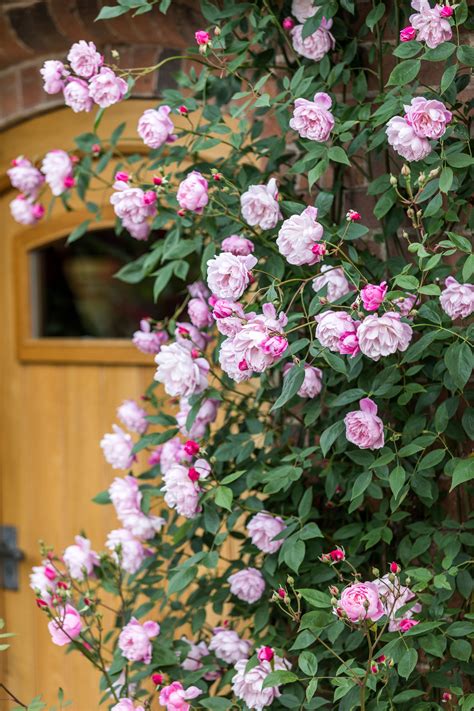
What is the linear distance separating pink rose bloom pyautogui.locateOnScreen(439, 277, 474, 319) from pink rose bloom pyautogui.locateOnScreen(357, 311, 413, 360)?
13 centimetres

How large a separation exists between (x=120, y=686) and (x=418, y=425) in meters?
0.87

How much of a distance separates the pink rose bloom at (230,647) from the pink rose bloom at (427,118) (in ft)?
3.48

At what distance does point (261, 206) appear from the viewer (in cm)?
177

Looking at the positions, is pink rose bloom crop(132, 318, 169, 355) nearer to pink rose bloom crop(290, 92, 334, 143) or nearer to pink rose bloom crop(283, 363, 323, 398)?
pink rose bloom crop(283, 363, 323, 398)

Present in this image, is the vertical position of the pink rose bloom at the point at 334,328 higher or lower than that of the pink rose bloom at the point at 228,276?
lower

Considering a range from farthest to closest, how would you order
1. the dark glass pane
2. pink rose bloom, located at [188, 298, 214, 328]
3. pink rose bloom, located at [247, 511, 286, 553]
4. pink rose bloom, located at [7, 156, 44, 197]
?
1. the dark glass pane
2. pink rose bloom, located at [7, 156, 44, 197]
3. pink rose bloom, located at [188, 298, 214, 328]
4. pink rose bloom, located at [247, 511, 286, 553]

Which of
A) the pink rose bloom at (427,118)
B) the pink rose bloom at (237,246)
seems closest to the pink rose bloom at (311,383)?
the pink rose bloom at (237,246)

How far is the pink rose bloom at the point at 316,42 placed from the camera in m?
1.86

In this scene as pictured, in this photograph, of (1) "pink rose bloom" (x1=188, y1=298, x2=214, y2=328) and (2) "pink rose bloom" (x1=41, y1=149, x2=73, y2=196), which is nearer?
(1) "pink rose bloom" (x1=188, y1=298, x2=214, y2=328)

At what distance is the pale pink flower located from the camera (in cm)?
155

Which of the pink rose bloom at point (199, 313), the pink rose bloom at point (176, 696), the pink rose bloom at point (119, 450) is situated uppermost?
the pink rose bloom at point (199, 313)

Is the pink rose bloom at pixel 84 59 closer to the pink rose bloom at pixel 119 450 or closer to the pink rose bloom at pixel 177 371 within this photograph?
the pink rose bloom at pixel 177 371

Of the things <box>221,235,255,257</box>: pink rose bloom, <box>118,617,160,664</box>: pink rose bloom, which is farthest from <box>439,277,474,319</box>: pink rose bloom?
<box>118,617,160,664</box>: pink rose bloom

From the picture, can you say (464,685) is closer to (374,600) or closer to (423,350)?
(374,600)
